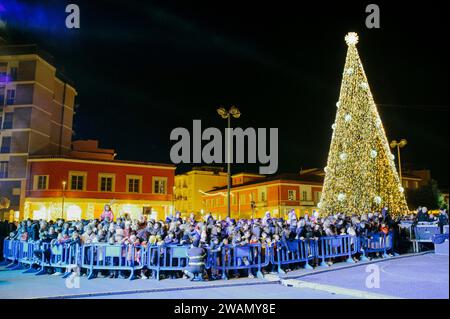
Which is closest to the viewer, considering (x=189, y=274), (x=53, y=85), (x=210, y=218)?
(x=189, y=274)

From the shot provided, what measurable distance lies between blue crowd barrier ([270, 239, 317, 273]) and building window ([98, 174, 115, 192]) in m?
34.9

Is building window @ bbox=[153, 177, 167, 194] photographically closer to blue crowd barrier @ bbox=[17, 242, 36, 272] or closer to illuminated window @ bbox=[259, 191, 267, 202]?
illuminated window @ bbox=[259, 191, 267, 202]

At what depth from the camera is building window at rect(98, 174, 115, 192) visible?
1751 inches

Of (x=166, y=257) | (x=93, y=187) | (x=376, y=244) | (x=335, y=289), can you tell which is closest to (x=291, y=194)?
(x=93, y=187)

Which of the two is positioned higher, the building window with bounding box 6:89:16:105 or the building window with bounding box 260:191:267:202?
the building window with bounding box 6:89:16:105

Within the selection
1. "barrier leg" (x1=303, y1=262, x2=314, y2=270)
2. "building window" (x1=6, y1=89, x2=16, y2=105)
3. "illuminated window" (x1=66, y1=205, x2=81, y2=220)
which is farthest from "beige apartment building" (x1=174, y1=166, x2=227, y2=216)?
"barrier leg" (x1=303, y1=262, x2=314, y2=270)

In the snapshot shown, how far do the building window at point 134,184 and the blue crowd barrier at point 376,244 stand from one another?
3473 centimetres

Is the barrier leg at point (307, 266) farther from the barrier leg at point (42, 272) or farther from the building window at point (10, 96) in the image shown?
the building window at point (10, 96)

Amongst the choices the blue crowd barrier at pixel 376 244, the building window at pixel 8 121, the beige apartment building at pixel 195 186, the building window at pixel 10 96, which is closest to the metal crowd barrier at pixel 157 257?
the blue crowd barrier at pixel 376 244

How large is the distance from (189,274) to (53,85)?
155 feet
